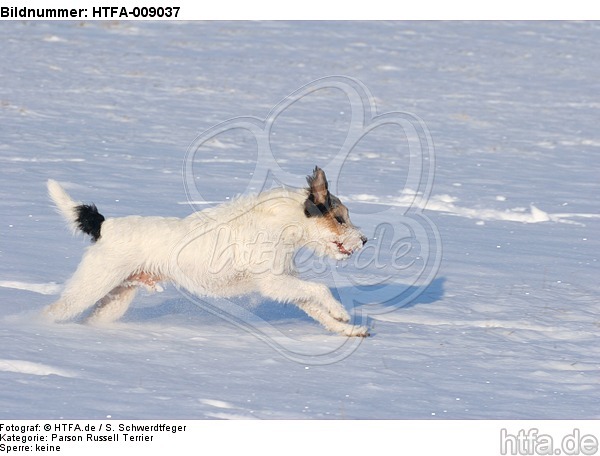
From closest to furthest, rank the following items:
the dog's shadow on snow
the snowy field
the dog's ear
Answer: the snowy field < the dog's ear < the dog's shadow on snow

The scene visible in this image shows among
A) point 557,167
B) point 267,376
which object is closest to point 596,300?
point 267,376

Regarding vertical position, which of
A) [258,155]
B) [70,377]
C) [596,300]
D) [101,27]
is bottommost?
[70,377]

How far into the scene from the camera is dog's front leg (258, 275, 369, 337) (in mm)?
6750

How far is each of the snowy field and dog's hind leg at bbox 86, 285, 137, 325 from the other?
5.0 inches

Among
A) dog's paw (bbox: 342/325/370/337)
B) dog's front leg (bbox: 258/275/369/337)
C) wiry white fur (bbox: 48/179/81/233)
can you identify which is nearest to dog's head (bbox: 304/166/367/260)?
dog's front leg (bbox: 258/275/369/337)

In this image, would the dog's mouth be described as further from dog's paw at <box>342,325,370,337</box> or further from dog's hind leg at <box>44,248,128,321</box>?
dog's hind leg at <box>44,248,128,321</box>

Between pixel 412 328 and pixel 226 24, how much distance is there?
20.0 metres

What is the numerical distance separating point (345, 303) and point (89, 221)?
2.17 meters

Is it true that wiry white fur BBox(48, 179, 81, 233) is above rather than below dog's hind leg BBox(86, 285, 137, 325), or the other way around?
above

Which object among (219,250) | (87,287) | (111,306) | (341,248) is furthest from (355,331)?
(87,287)

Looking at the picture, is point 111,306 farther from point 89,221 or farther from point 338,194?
point 338,194
